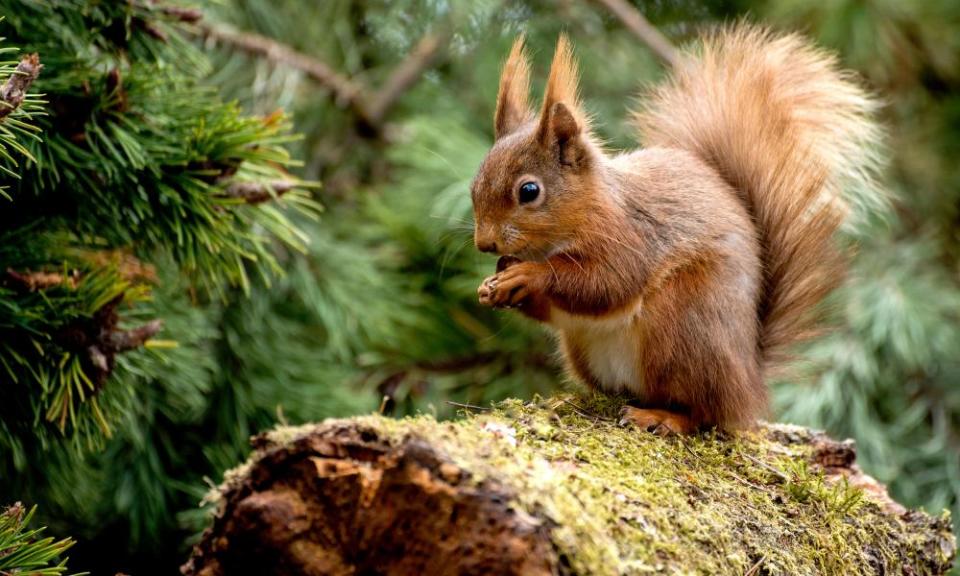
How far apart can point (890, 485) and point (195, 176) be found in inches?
83.2

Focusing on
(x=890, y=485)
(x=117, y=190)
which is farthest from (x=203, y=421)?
(x=890, y=485)

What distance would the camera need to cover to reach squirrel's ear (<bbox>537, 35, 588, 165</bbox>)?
1.71 m

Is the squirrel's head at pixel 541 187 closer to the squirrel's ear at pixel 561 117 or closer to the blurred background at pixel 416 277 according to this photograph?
the squirrel's ear at pixel 561 117

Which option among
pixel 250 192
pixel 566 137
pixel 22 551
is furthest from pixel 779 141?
pixel 22 551

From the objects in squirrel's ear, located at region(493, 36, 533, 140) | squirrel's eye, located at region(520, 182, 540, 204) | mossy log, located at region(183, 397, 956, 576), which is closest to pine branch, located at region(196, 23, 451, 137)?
squirrel's ear, located at region(493, 36, 533, 140)

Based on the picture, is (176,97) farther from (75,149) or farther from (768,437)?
(768,437)

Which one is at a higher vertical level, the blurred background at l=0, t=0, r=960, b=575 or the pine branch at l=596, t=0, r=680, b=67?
the pine branch at l=596, t=0, r=680, b=67

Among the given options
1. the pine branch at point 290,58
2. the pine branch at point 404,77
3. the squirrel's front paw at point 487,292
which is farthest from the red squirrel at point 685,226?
the pine branch at point 404,77

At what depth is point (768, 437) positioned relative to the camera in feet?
5.79

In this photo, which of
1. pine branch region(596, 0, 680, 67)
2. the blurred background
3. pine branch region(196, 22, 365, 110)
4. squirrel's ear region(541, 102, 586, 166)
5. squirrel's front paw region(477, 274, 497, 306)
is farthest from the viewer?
pine branch region(596, 0, 680, 67)

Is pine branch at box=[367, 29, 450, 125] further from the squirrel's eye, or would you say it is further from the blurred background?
the squirrel's eye

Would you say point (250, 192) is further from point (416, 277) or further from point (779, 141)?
point (416, 277)

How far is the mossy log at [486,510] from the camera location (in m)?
1.03

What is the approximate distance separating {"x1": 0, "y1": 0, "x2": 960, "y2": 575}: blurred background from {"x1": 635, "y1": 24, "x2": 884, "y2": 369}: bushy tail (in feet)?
1.17
